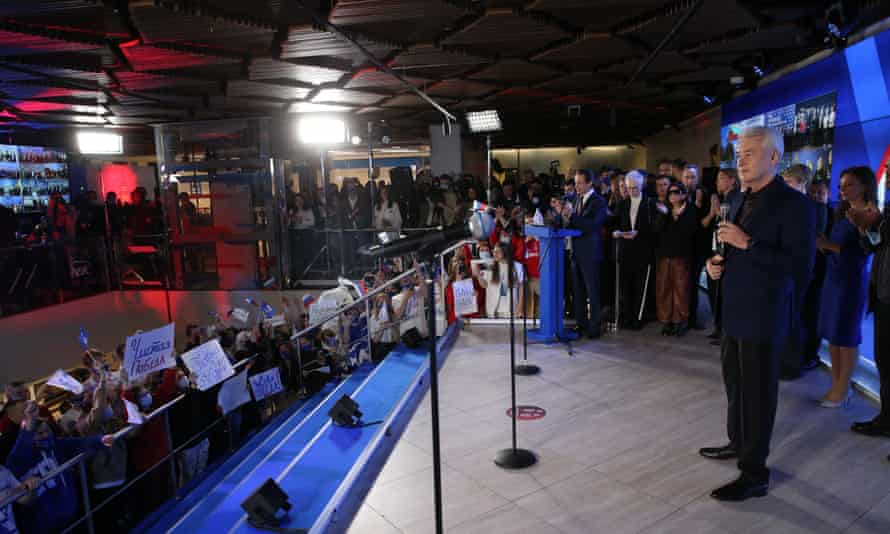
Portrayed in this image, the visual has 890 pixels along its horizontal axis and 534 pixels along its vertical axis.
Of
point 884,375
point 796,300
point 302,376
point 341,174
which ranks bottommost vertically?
point 302,376

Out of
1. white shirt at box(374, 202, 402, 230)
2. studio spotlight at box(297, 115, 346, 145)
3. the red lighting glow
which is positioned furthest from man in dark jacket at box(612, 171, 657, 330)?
the red lighting glow

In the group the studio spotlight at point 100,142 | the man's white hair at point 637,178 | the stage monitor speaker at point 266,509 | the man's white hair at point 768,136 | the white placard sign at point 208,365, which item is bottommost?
the stage monitor speaker at point 266,509

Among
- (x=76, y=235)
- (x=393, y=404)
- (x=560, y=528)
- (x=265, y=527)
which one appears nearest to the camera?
(x=560, y=528)

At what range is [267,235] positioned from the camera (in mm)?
12031

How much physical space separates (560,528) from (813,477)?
1.38 meters

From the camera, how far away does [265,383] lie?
5246 millimetres

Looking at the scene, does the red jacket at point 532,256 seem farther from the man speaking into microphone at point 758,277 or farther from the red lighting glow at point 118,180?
the red lighting glow at point 118,180

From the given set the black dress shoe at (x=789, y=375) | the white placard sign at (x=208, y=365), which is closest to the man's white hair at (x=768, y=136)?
the black dress shoe at (x=789, y=375)

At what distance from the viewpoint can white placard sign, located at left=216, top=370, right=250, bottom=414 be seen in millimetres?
4922

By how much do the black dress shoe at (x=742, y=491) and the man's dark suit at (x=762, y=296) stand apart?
1.0 inches

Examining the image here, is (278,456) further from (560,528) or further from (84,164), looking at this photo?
(84,164)

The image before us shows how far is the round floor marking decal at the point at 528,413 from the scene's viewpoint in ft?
12.5

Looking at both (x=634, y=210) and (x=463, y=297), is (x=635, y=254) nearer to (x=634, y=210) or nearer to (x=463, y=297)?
(x=634, y=210)

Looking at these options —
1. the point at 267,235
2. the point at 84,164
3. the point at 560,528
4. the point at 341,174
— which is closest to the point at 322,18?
the point at 560,528
